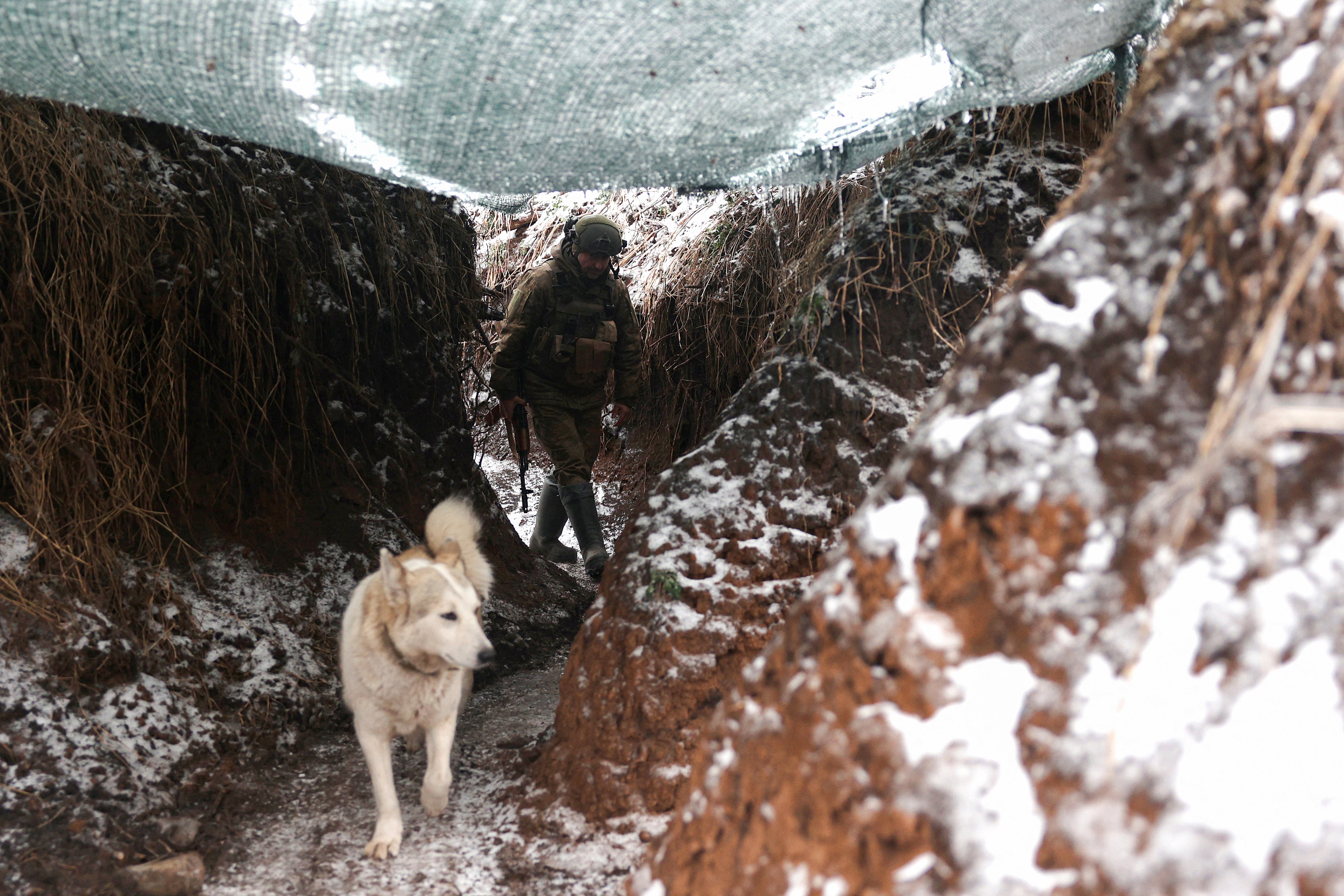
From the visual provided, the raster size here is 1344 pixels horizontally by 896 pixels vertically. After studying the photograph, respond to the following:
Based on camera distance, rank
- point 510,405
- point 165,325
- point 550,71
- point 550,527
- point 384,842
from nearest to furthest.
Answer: point 550,71 < point 384,842 < point 165,325 < point 510,405 < point 550,527

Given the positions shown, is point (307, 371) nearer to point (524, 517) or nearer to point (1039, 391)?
point (524, 517)

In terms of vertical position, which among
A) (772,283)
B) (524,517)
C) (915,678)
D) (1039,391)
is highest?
(1039,391)

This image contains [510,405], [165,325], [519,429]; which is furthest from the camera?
[519,429]

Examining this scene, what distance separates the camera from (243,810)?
123 inches

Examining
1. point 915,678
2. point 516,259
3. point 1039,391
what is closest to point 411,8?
point 1039,391

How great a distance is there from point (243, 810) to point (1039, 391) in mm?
3172

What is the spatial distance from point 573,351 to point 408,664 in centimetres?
294

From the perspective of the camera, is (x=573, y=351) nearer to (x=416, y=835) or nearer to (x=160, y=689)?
(x=160, y=689)

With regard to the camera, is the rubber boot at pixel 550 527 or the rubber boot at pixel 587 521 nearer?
the rubber boot at pixel 587 521

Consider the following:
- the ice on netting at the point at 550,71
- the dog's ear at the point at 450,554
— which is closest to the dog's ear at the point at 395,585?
the dog's ear at the point at 450,554

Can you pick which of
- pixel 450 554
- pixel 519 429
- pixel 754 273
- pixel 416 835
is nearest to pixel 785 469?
pixel 450 554

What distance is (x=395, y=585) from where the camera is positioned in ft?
10.0

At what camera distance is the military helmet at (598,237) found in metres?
5.54

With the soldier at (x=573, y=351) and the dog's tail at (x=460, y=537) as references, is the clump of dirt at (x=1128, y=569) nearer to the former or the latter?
the dog's tail at (x=460, y=537)
